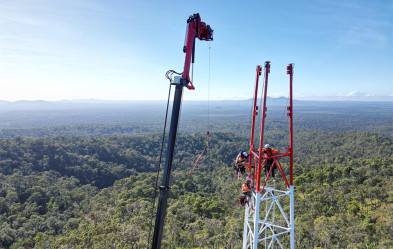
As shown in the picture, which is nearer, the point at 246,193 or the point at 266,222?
the point at 266,222

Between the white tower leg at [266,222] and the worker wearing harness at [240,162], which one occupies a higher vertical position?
the worker wearing harness at [240,162]

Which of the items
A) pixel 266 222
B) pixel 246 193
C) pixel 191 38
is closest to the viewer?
pixel 191 38

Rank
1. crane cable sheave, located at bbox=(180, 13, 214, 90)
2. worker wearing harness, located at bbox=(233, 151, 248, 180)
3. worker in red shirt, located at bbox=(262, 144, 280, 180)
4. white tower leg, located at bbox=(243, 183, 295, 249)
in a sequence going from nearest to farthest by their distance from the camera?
crane cable sheave, located at bbox=(180, 13, 214, 90) < white tower leg, located at bbox=(243, 183, 295, 249) < worker in red shirt, located at bbox=(262, 144, 280, 180) < worker wearing harness, located at bbox=(233, 151, 248, 180)

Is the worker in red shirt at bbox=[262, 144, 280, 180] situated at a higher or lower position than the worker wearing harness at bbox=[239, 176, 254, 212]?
higher

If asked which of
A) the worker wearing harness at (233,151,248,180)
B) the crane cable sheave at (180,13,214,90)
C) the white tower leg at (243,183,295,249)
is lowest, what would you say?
the white tower leg at (243,183,295,249)

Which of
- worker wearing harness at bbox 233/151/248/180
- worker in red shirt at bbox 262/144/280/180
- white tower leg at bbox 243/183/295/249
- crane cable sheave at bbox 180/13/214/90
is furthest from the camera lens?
worker wearing harness at bbox 233/151/248/180

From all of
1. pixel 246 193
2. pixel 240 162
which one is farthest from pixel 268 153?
pixel 246 193

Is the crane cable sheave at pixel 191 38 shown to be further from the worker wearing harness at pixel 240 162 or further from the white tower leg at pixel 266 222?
the white tower leg at pixel 266 222

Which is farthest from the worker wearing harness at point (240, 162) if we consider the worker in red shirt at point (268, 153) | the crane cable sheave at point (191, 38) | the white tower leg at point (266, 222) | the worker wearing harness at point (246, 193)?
the crane cable sheave at point (191, 38)

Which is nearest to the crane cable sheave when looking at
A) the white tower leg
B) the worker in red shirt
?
the worker in red shirt

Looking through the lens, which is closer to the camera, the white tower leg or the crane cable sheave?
the crane cable sheave

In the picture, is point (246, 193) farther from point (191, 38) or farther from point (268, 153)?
point (191, 38)

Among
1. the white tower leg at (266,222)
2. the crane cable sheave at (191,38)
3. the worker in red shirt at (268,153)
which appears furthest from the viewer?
the worker in red shirt at (268,153)

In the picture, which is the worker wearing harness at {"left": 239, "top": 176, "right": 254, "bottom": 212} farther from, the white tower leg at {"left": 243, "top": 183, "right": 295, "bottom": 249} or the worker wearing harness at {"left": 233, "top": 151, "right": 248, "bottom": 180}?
the worker wearing harness at {"left": 233, "top": 151, "right": 248, "bottom": 180}
